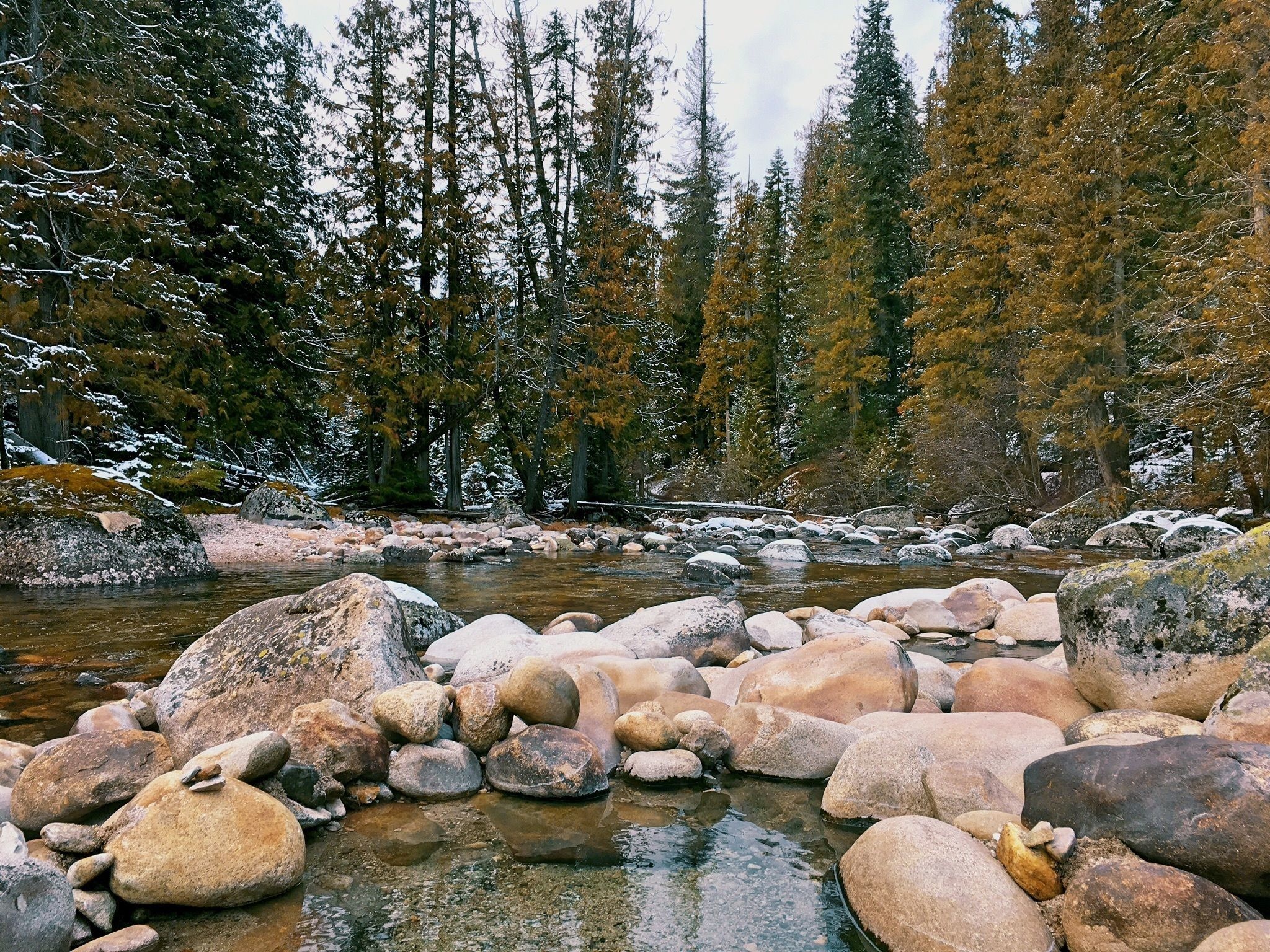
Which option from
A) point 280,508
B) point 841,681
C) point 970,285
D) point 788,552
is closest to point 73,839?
point 841,681

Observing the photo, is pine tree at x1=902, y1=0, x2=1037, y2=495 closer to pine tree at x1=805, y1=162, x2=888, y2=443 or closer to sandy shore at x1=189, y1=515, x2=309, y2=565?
pine tree at x1=805, y1=162, x2=888, y2=443

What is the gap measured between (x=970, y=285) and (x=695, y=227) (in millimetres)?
15128

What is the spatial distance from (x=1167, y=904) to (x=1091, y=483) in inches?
655

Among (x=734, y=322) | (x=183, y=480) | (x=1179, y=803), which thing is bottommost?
(x=1179, y=803)

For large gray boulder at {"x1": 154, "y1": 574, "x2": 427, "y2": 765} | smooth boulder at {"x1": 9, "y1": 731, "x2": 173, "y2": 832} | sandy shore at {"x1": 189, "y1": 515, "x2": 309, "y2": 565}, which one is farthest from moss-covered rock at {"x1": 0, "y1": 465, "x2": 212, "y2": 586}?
smooth boulder at {"x1": 9, "y1": 731, "x2": 173, "y2": 832}

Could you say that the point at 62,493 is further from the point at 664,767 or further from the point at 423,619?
the point at 664,767

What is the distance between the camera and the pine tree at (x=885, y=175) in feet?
85.7

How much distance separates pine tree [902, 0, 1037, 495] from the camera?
1714cm

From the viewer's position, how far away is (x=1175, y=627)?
3186 mm

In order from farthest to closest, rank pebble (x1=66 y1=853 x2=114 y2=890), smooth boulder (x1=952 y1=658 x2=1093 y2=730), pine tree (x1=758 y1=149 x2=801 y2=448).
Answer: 1. pine tree (x1=758 y1=149 x2=801 y2=448)
2. smooth boulder (x1=952 y1=658 x2=1093 y2=730)
3. pebble (x1=66 y1=853 x2=114 y2=890)

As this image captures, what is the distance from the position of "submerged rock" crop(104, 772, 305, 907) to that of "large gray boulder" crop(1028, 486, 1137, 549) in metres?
14.0

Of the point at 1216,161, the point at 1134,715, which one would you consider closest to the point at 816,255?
the point at 1216,161

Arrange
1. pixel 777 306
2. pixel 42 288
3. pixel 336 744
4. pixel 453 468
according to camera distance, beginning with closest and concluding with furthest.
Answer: pixel 336 744
pixel 42 288
pixel 453 468
pixel 777 306

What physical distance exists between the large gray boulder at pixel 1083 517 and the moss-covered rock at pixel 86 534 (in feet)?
45.1
